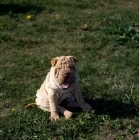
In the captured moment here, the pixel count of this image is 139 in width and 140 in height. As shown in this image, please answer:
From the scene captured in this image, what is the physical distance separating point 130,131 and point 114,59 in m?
2.43

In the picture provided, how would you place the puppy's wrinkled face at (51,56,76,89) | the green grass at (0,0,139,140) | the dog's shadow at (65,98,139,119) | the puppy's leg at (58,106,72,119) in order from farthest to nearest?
the dog's shadow at (65,98,139,119), the puppy's leg at (58,106,72,119), the green grass at (0,0,139,140), the puppy's wrinkled face at (51,56,76,89)

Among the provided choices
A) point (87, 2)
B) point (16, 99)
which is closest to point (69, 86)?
point (16, 99)

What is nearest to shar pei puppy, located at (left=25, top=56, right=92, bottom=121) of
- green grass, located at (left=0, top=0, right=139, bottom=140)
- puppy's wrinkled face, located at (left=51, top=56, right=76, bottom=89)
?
puppy's wrinkled face, located at (left=51, top=56, right=76, bottom=89)

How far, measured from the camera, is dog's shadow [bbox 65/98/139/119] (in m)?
5.86

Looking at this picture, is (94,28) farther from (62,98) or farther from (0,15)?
(62,98)

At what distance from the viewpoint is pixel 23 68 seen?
7430 mm

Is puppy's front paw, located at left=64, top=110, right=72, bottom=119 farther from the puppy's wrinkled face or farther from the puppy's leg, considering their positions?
the puppy's wrinkled face

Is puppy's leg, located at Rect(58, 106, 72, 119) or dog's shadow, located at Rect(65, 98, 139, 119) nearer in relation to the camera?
puppy's leg, located at Rect(58, 106, 72, 119)

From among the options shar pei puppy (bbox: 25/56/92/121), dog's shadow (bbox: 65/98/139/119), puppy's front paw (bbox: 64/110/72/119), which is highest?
shar pei puppy (bbox: 25/56/92/121)

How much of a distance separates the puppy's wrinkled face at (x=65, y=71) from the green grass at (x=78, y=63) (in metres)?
0.57

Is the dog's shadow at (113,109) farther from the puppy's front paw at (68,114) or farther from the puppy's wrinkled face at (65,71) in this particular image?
the puppy's wrinkled face at (65,71)

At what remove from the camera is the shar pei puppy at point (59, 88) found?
17.6 ft

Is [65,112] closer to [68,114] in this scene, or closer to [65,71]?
[68,114]

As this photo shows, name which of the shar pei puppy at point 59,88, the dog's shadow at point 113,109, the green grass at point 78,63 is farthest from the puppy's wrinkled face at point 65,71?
the dog's shadow at point 113,109
